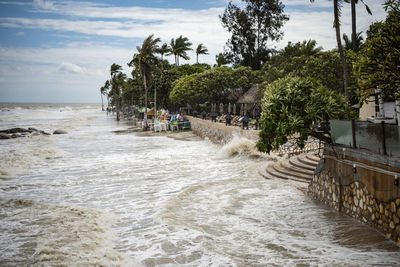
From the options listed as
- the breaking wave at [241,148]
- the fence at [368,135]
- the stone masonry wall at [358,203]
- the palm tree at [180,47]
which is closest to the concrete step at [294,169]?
the stone masonry wall at [358,203]

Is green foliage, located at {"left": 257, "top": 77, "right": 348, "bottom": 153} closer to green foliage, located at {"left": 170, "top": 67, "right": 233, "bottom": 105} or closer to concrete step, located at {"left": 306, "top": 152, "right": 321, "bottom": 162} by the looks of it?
concrete step, located at {"left": 306, "top": 152, "right": 321, "bottom": 162}

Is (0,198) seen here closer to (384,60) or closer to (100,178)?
(100,178)

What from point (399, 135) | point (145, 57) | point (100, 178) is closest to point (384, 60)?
point (399, 135)

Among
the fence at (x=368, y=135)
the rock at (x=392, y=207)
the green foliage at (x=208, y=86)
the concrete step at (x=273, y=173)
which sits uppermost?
the green foliage at (x=208, y=86)

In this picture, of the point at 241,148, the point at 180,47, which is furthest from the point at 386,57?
the point at 180,47

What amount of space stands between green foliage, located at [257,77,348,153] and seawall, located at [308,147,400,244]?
1.23m

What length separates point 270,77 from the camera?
30.9 metres

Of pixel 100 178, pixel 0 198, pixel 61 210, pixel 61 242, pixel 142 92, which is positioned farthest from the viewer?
pixel 142 92

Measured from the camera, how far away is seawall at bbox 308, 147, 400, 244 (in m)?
7.79

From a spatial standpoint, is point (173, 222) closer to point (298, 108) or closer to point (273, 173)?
point (298, 108)

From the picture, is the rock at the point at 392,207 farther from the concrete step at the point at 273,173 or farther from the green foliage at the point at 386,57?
the concrete step at the point at 273,173

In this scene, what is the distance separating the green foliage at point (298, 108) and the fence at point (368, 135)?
0.65 meters

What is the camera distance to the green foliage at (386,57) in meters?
7.36

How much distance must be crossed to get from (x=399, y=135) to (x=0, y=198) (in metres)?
14.3
